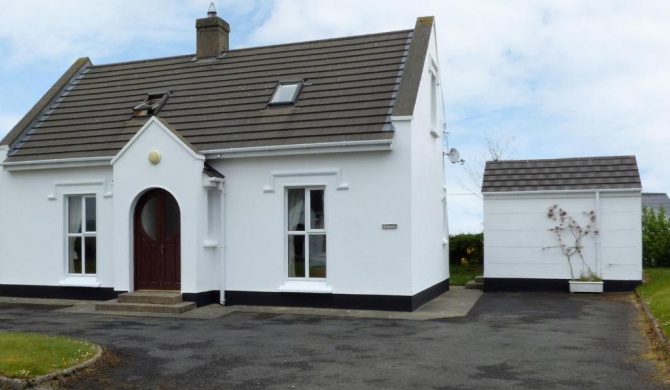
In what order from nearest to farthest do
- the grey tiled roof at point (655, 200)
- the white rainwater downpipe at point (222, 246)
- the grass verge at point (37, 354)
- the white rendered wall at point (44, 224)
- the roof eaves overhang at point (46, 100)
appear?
the grass verge at point (37, 354)
the white rainwater downpipe at point (222, 246)
the white rendered wall at point (44, 224)
the roof eaves overhang at point (46, 100)
the grey tiled roof at point (655, 200)

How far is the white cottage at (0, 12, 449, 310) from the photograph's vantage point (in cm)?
1487

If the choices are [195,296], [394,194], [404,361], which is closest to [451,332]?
[404,361]

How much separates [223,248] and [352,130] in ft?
13.2

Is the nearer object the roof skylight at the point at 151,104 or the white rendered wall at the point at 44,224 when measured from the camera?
the white rendered wall at the point at 44,224

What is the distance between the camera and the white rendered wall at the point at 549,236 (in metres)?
18.5

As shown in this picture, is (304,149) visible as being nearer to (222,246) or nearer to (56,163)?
(222,246)

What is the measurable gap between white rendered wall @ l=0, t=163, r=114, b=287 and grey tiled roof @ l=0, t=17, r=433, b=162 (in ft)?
1.89

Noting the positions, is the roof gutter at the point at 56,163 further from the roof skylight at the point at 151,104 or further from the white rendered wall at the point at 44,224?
the roof skylight at the point at 151,104

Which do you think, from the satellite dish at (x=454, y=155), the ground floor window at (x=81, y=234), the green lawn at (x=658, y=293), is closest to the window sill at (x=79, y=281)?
the ground floor window at (x=81, y=234)

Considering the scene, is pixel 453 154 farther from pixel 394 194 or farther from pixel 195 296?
pixel 195 296

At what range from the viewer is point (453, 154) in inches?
786

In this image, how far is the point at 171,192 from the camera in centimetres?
1545

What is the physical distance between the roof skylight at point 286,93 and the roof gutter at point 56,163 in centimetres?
422

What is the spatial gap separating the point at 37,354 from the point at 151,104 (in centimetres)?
1045
